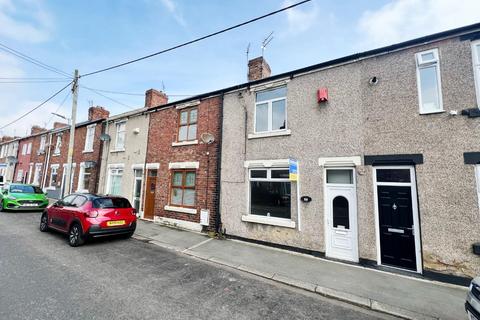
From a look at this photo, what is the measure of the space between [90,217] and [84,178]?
1068 centimetres

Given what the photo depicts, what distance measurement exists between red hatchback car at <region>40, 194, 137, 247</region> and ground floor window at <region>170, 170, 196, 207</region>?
248 centimetres

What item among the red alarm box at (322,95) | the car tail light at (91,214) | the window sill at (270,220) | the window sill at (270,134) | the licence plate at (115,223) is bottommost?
the licence plate at (115,223)

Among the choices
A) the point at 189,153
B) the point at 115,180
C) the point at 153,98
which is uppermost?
the point at 153,98

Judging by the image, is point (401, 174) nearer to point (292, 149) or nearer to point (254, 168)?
point (292, 149)

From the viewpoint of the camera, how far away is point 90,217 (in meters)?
6.67

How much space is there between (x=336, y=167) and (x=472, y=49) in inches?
174

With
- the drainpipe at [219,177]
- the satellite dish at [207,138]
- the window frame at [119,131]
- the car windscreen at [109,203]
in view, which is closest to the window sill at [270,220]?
the drainpipe at [219,177]

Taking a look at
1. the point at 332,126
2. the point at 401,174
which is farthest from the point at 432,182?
the point at 332,126

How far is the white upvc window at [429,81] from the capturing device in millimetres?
5727

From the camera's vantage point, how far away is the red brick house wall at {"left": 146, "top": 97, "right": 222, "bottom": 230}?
913 cm

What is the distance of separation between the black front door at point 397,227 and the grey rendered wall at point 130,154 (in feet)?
36.6

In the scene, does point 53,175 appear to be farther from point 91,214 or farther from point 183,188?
point 91,214

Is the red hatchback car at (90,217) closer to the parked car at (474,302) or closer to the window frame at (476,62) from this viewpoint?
the parked car at (474,302)

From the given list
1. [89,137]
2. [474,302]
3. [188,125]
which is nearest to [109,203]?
[188,125]
